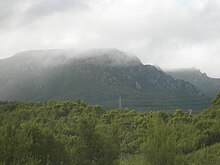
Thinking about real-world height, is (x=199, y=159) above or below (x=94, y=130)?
below

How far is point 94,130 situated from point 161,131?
5.88m

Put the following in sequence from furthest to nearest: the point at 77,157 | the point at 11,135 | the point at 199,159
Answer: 1. the point at 199,159
2. the point at 77,157
3. the point at 11,135

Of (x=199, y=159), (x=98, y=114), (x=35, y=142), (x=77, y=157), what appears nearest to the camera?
(x=35, y=142)

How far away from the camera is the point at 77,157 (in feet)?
120

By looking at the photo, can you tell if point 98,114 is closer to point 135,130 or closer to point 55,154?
point 135,130

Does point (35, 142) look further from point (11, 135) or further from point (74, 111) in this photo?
point (74, 111)

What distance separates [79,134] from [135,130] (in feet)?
108

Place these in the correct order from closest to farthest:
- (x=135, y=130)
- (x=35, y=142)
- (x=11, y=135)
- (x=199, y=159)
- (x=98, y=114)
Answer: (x=11, y=135), (x=35, y=142), (x=199, y=159), (x=135, y=130), (x=98, y=114)

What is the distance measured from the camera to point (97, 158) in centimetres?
3759

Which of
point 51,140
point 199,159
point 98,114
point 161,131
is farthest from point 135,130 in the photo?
point 51,140

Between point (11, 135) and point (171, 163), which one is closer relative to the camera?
point (11, 135)

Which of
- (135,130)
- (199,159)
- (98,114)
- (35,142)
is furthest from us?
(98,114)

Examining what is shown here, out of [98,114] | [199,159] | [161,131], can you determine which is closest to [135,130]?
[98,114]

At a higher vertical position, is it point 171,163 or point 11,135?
point 11,135
